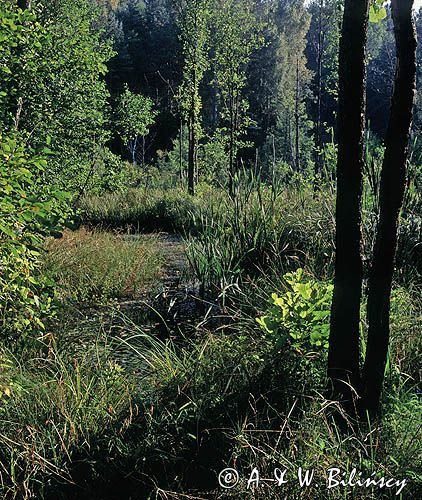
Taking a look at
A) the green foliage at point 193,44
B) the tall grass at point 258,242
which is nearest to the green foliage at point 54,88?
the tall grass at point 258,242

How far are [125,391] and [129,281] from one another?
378 cm

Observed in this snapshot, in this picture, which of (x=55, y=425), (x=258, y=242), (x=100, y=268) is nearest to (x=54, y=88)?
Answer: (x=100, y=268)

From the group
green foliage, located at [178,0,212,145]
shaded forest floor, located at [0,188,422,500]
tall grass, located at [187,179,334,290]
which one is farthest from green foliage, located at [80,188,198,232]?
shaded forest floor, located at [0,188,422,500]

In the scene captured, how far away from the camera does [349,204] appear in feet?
8.17

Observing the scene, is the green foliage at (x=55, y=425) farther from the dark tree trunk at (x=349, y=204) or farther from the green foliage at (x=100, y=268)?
the green foliage at (x=100, y=268)

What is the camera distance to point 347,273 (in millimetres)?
2508

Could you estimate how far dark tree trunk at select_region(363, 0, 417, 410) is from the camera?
2.31 m

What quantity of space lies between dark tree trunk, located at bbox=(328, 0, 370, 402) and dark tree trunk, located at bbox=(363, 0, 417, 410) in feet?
0.26

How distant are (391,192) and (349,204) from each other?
19cm

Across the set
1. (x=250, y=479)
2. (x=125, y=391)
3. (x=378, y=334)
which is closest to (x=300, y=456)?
(x=250, y=479)

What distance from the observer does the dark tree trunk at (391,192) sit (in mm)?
2307

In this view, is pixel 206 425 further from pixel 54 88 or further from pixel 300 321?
pixel 54 88

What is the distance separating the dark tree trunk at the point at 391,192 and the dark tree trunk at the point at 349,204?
0.08m

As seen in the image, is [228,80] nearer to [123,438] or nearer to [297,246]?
[297,246]
